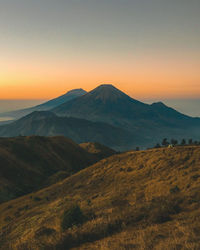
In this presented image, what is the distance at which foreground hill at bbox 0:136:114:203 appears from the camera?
5384 centimetres

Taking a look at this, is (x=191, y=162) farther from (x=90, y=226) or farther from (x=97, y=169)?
(x=90, y=226)

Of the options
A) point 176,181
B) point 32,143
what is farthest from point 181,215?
point 32,143

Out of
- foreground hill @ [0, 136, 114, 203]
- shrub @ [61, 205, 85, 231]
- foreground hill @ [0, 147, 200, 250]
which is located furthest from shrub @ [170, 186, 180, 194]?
foreground hill @ [0, 136, 114, 203]

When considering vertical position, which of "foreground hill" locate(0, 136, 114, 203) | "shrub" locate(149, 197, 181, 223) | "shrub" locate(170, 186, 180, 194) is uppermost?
"shrub" locate(149, 197, 181, 223)

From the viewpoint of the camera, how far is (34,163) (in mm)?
74812

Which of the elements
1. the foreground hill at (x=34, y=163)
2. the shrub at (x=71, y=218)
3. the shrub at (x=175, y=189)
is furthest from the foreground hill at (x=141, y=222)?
the foreground hill at (x=34, y=163)

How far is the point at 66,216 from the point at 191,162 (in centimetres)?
2007

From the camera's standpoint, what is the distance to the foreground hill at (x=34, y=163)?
53841 mm

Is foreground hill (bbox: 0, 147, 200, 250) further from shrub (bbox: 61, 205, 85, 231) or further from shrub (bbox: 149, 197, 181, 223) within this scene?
shrub (bbox: 61, 205, 85, 231)

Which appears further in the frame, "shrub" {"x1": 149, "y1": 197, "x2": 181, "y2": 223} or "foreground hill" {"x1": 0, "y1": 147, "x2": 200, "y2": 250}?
"shrub" {"x1": 149, "y1": 197, "x2": 181, "y2": 223}

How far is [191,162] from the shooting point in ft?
85.2

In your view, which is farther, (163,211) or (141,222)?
(163,211)

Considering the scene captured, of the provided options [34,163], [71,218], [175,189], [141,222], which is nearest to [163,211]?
[141,222]

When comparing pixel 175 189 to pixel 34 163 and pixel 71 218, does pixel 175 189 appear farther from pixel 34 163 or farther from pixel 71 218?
pixel 34 163
